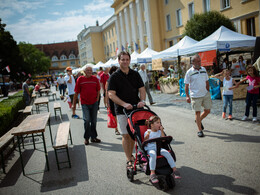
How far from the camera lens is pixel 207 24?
20.4 meters

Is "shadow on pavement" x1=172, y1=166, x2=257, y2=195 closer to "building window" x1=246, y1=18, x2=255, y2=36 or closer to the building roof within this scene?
→ "building window" x1=246, y1=18, x2=255, y2=36

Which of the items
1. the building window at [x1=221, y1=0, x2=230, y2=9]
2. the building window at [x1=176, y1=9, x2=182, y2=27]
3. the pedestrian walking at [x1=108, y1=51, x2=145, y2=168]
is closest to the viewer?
the pedestrian walking at [x1=108, y1=51, x2=145, y2=168]

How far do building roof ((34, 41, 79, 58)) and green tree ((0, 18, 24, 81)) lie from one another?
238 ft

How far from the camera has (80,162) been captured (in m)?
5.18

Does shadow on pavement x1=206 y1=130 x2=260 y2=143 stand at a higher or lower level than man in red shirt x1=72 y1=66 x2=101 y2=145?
lower

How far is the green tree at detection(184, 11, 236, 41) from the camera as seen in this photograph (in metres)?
20.5

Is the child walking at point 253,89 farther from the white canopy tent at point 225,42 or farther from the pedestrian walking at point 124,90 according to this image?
the pedestrian walking at point 124,90

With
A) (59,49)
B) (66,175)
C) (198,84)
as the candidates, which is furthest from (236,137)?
(59,49)

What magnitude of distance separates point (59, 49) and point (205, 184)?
127 meters

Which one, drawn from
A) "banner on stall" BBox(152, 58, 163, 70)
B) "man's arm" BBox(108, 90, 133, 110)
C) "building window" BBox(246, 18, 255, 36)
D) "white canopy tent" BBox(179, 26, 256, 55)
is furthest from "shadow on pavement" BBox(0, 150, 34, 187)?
"building window" BBox(246, 18, 255, 36)

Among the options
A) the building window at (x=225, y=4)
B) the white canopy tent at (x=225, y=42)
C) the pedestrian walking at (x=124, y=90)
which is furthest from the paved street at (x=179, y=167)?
the building window at (x=225, y=4)

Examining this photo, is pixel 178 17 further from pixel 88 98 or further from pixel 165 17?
pixel 88 98

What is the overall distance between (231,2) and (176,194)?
71.6ft

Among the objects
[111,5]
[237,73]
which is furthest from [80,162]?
[111,5]
